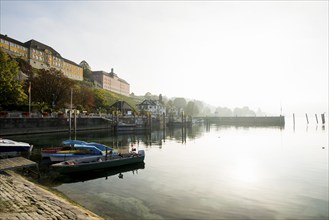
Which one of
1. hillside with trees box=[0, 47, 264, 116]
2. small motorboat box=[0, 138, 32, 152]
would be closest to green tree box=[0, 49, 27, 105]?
hillside with trees box=[0, 47, 264, 116]

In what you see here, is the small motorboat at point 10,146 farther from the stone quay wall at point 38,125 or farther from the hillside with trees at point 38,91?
the hillside with trees at point 38,91

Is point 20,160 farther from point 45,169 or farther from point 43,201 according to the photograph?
point 43,201

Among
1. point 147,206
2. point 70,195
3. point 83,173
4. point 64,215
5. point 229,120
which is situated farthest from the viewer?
point 229,120

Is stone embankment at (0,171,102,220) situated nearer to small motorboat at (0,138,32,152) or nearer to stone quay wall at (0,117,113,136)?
small motorboat at (0,138,32,152)

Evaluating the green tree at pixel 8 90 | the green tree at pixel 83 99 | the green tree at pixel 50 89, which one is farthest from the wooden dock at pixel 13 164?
the green tree at pixel 83 99

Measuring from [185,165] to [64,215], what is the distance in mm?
17863

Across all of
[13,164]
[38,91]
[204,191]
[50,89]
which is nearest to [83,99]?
[50,89]

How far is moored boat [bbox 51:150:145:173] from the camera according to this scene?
18781mm

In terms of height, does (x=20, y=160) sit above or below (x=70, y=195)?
above

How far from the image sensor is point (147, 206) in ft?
45.2

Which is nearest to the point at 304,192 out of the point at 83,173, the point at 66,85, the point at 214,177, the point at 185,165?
the point at 214,177

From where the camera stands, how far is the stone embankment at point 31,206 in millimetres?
8758

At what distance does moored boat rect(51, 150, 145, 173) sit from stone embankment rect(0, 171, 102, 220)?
6192 millimetres

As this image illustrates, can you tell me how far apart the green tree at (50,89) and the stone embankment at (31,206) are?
57715 millimetres
